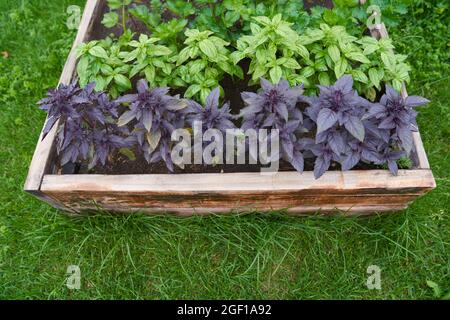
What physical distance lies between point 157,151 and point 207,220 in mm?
518

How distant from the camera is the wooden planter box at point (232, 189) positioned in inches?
81.4

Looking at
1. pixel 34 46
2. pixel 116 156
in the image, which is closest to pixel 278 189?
pixel 116 156

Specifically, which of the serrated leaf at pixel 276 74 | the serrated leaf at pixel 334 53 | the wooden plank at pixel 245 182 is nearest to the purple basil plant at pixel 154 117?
the wooden plank at pixel 245 182

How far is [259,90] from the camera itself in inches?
88.0

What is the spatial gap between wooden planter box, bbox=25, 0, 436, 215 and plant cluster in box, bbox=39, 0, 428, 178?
0.24ft

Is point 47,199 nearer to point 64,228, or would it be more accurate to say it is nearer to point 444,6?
point 64,228

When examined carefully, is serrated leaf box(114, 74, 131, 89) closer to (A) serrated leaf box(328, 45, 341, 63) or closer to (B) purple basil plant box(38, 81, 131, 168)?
(B) purple basil plant box(38, 81, 131, 168)

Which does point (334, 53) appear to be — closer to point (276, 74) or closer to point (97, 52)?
point (276, 74)

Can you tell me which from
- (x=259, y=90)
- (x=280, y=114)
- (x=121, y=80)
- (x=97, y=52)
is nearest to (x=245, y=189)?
(x=280, y=114)

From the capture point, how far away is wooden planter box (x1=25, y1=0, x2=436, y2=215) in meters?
2.07

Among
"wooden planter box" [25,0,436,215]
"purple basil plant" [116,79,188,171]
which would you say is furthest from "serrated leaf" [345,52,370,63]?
"purple basil plant" [116,79,188,171]

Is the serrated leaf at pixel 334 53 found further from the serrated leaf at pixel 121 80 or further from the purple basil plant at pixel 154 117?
the serrated leaf at pixel 121 80
